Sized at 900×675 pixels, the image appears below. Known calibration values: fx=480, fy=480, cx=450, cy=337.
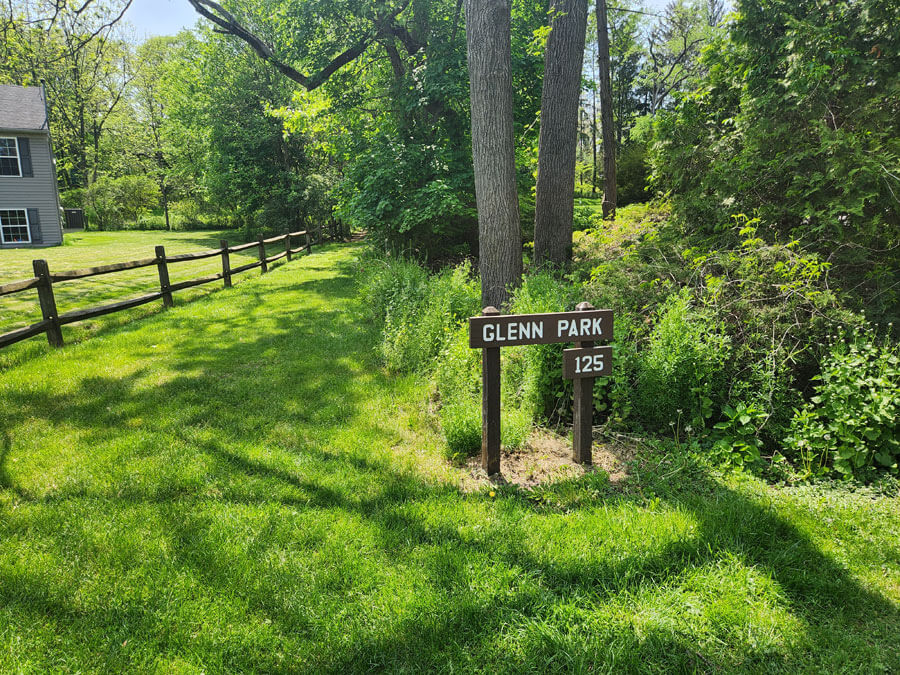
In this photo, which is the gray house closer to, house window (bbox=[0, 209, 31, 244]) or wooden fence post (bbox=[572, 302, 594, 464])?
house window (bbox=[0, 209, 31, 244])

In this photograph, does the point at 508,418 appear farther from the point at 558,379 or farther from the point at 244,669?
the point at 244,669

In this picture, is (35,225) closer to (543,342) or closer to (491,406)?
(491,406)

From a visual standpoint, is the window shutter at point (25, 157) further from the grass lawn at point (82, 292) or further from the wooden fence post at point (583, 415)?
the wooden fence post at point (583, 415)

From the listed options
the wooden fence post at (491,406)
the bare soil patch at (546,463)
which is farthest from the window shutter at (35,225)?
the wooden fence post at (491,406)

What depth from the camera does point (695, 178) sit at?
23.6 feet

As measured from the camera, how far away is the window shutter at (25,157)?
23.2 m

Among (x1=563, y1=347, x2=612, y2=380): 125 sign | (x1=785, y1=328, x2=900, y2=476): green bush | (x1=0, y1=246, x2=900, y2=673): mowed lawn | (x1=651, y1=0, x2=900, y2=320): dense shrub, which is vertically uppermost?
(x1=651, y1=0, x2=900, y2=320): dense shrub

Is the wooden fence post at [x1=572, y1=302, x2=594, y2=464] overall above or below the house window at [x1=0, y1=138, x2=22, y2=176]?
below

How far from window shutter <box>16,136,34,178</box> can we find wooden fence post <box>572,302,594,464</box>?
3034 cm

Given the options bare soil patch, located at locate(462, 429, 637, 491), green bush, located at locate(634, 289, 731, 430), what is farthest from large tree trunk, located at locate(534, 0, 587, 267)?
bare soil patch, located at locate(462, 429, 637, 491)

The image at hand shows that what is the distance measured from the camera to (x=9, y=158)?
914 inches

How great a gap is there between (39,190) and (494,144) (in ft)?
91.0

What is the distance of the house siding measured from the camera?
23250 mm

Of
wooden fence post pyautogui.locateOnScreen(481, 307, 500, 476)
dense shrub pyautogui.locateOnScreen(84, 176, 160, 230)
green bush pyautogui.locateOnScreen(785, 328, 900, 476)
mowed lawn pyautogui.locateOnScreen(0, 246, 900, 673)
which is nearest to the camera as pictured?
mowed lawn pyautogui.locateOnScreen(0, 246, 900, 673)
